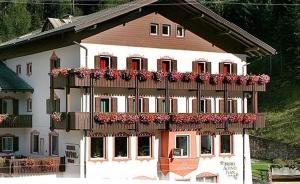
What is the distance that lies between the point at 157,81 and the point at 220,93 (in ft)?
17.7

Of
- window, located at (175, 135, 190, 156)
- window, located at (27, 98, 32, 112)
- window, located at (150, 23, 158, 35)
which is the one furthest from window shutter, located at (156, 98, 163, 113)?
window, located at (27, 98, 32, 112)

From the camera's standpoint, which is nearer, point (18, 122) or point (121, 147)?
point (121, 147)

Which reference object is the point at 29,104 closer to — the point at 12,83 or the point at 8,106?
the point at 8,106

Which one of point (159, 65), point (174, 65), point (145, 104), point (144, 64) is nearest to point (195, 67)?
point (174, 65)

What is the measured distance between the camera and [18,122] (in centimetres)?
A: 3806

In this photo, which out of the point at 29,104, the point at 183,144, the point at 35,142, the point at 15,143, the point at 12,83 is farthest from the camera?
the point at 15,143

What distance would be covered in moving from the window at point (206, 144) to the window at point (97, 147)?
661 centimetres

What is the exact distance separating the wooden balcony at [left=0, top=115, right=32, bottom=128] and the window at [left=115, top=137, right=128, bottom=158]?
7171 mm

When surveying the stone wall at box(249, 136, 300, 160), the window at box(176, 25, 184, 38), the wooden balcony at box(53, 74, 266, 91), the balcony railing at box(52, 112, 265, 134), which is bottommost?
the stone wall at box(249, 136, 300, 160)

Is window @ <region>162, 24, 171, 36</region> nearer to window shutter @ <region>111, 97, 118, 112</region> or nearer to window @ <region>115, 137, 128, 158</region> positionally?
window shutter @ <region>111, 97, 118, 112</region>

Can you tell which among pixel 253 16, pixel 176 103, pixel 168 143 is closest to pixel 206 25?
pixel 176 103

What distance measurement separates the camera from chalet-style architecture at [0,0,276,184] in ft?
108

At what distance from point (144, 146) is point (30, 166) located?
6.48m

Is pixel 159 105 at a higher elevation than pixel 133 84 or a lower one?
lower
